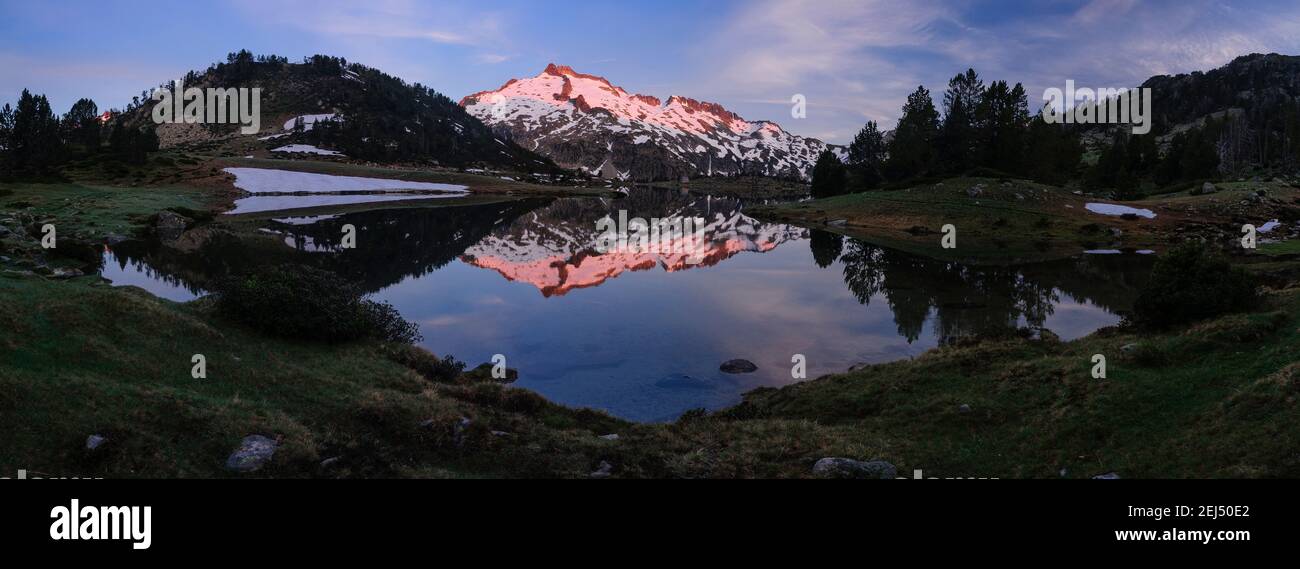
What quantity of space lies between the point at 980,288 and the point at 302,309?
124 ft

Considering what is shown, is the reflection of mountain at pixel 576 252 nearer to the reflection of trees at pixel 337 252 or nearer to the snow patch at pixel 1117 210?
the reflection of trees at pixel 337 252

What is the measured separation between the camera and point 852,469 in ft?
45.8

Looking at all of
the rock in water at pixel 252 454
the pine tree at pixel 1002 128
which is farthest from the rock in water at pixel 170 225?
the pine tree at pixel 1002 128

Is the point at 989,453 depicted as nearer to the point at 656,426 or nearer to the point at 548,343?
the point at 656,426

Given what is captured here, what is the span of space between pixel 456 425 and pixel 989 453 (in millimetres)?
12300

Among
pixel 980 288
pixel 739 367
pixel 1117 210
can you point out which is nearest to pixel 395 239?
pixel 739 367

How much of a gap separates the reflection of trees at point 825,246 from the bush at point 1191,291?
32.4 metres

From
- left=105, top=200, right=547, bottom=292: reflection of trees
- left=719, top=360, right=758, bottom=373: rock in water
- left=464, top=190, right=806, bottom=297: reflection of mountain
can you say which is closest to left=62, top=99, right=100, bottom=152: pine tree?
left=105, top=200, right=547, bottom=292: reflection of trees

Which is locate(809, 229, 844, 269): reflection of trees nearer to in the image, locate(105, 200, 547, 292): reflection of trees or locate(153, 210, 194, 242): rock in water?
locate(105, 200, 547, 292): reflection of trees

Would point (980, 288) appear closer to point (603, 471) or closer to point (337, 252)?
point (603, 471)

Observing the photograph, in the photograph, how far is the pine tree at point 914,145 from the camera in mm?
114875
